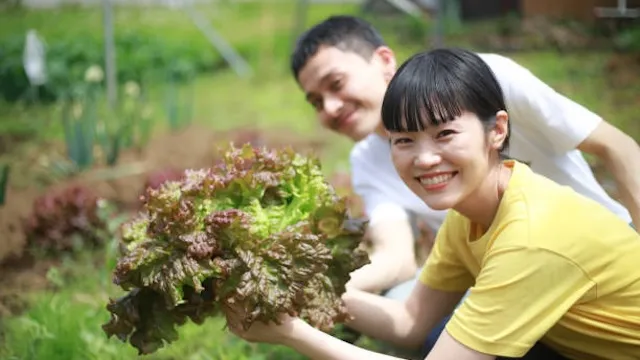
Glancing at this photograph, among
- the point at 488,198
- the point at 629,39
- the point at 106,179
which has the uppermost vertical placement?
the point at 488,198

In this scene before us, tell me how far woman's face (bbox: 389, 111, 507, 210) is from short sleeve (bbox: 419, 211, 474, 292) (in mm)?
322

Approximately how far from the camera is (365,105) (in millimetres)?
3516

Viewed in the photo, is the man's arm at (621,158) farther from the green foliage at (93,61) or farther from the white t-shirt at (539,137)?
the green foliage at (93,61)

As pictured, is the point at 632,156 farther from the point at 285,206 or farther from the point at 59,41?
the point at 59,41

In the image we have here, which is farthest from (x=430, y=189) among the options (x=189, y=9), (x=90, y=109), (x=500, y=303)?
(x=189, y=9)

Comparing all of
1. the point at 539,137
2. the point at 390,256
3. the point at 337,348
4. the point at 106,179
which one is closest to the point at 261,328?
the point at 337,348

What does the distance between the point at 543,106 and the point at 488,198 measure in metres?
0.65

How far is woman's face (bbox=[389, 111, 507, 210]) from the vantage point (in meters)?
2.49

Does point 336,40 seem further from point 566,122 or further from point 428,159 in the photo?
point 428,159

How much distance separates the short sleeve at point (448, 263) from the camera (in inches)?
114

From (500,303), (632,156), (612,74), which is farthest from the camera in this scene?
(612,74)

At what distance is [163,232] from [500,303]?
0.99 meters

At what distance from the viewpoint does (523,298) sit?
241 centimetres

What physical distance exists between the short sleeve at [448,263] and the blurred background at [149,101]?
706 millimetres
